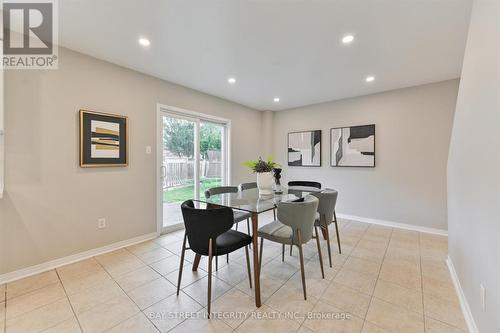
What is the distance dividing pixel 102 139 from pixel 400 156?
4867 mm

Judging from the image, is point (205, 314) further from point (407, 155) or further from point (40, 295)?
point (407, 155)

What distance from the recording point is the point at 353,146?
4207mm

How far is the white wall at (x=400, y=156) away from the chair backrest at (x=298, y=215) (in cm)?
280

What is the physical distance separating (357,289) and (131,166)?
3.23 m

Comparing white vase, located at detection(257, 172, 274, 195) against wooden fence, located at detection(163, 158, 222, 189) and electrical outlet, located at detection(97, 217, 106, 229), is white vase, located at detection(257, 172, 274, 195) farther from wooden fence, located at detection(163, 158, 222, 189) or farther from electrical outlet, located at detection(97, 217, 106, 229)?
electrical outlet, located at detection(97, 217, 106, 229)

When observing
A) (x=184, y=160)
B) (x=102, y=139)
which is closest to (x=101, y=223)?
(x=102, y=139)

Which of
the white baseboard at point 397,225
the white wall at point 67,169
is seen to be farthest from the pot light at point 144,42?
the white baseboard at point 397,225

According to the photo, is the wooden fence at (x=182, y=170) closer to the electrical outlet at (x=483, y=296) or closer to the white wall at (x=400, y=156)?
the white wall at (x=400, y=156)

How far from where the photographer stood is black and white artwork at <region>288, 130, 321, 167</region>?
4.71m

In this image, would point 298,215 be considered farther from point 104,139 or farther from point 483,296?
point 104,139

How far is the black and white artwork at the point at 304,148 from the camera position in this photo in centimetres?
471

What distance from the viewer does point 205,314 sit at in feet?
5.41

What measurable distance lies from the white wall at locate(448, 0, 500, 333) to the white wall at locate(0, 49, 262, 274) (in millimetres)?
3620

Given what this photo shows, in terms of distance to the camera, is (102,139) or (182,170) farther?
(182,170)
